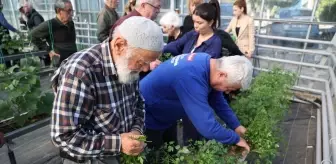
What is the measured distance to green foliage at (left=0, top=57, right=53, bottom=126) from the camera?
2264 mm

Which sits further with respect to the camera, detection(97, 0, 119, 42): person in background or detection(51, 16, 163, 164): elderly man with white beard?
detection(97, 0, 119, 42): person in background

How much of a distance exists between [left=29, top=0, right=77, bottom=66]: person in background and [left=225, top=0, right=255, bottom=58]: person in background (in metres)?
2.66

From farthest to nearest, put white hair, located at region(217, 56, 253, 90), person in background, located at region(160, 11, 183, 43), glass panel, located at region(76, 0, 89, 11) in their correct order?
glass panel, located at region(76, 0, 89, 11), person in background, located at region(160, 11, 183, 43), white hair, located at region(217, 56, 253, 90)

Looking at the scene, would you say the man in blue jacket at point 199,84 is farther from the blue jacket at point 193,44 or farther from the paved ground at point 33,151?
the paved ground at point 33,151

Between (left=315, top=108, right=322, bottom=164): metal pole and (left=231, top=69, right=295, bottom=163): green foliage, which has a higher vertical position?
(left=231, top=69, right=295, bottom=163): green foliage

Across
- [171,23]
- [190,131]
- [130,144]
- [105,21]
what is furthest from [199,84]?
[105,21]

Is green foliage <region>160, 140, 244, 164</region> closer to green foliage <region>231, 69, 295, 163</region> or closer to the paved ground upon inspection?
green foliage <region>231, 69, 295, 163</region>

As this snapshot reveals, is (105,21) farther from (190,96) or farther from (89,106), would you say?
(89,106)

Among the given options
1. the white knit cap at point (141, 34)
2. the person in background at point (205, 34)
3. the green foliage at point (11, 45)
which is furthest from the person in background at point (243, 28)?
the white knit cap at point (141, 34)

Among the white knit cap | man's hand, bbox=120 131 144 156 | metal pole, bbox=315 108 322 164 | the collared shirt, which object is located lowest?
metal pole, bbox=315 108 322 164

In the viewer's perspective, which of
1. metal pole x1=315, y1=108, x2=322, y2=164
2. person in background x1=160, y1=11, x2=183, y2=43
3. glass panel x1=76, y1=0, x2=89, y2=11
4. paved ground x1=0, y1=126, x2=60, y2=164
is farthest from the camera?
glass panel x1=76, y1=0, x2=89, y2=11

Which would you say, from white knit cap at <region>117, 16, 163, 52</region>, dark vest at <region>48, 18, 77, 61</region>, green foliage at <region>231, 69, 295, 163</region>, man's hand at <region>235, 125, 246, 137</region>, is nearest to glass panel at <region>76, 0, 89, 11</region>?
dark vest at <region>48, 18, 77, 61</region>

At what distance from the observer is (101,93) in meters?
1.20

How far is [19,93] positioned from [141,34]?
172 cm
